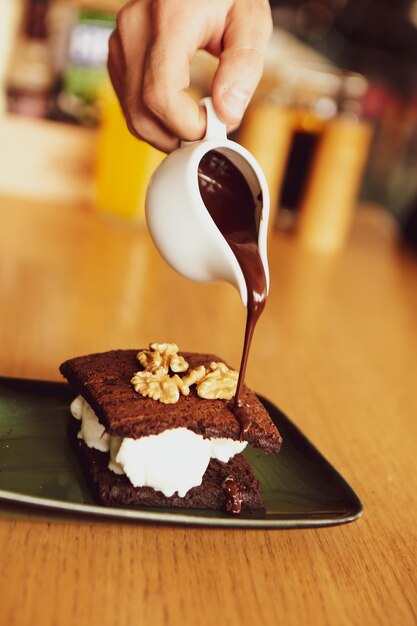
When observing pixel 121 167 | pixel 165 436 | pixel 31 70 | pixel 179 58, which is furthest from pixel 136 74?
pixel 31 70

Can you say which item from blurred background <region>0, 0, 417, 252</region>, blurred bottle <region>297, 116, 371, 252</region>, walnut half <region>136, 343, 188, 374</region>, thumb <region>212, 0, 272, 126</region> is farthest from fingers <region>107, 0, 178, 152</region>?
blurred bottle <region>297, 116, 371, 252</region>

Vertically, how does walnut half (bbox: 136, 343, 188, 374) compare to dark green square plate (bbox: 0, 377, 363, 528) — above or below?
above

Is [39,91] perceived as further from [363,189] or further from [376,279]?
[363,189]

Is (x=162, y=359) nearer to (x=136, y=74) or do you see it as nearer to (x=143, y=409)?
(x=143, y=409)

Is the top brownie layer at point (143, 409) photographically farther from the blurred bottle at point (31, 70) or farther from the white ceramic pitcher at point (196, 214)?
the blurred bottle at point (31, 70)

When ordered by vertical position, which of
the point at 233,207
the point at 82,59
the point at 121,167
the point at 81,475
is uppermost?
the point at 233,207

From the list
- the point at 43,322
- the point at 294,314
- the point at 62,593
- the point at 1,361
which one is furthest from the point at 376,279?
the point at 62,593

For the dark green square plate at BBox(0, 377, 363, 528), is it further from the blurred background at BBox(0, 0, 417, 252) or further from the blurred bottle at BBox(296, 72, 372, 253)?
the blurred bottle at BBox(296, 72, 372, 253)
